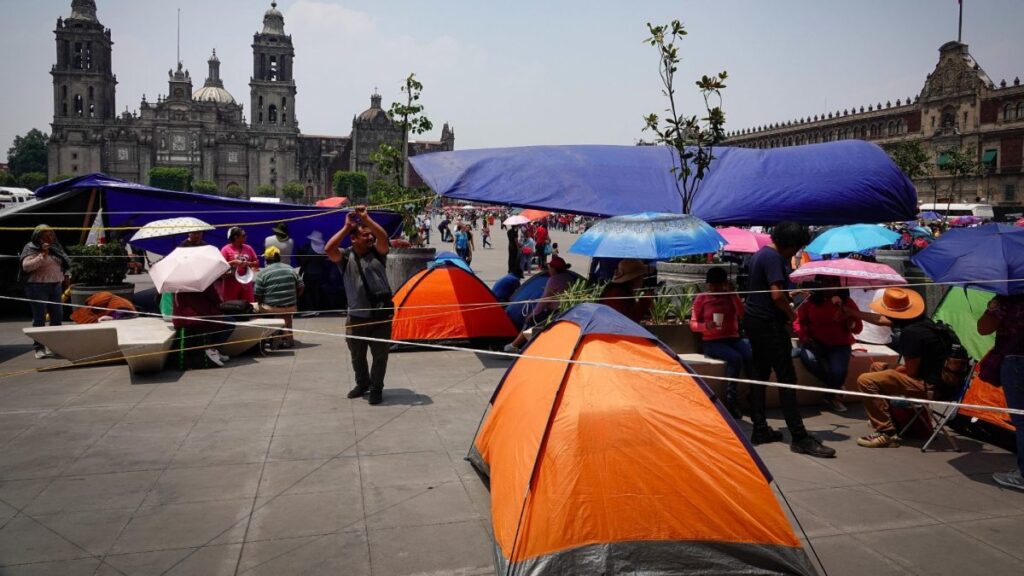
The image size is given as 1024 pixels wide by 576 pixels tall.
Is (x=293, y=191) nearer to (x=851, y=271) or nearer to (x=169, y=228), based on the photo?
(x=169, y=228)

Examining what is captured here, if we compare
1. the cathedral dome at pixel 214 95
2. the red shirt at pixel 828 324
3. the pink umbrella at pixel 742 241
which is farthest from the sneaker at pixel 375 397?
the cathedral dome at pixel 214 95

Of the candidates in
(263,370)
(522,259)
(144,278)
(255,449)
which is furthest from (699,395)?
(144,278)

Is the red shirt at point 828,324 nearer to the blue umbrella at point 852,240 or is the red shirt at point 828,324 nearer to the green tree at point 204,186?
the blue umbrella at point 852,240

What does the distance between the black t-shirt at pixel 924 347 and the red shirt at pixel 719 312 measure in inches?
55.1

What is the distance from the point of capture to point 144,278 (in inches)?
738

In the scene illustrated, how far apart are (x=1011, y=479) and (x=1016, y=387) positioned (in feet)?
2.23

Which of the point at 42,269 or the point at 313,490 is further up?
the point at 42,269

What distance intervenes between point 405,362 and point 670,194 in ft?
13.2

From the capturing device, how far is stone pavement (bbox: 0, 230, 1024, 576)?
13.6ft

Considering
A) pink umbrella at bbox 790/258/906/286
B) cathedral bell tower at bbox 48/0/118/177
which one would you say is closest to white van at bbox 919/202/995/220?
pink umbrella at bbox 790/258/906/286

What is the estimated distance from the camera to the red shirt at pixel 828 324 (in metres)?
6.70

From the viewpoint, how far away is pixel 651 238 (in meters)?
7.12

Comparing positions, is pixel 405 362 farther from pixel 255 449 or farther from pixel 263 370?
pixel 255 449

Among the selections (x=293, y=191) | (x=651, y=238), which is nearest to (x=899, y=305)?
(x=651, y=238)
